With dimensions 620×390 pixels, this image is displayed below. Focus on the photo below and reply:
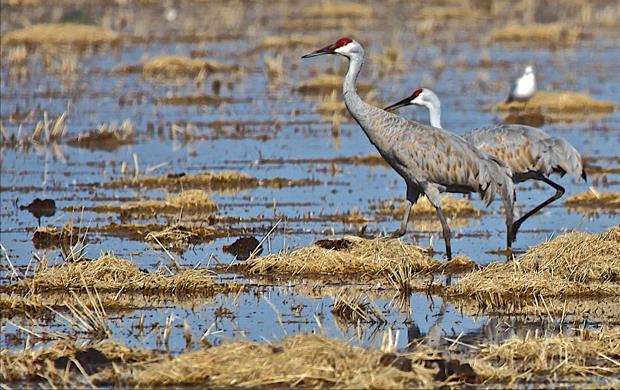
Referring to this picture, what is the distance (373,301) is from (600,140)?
9597mm

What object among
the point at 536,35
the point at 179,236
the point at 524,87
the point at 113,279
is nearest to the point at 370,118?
the point at 179,236

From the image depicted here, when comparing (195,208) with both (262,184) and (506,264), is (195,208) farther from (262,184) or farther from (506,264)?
(506,264)

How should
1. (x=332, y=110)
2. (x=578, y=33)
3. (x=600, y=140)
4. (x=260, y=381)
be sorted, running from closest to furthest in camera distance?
(x=260, y=381)
(x=600, y=140)
(x=332, y=110)
(x=578, y=33)

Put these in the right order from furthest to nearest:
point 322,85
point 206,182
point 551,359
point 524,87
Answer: point 322,85 → point 524,87 → point 206,182 → point 551,359

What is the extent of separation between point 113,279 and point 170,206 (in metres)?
3.68

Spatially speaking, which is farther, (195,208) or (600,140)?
(600,140)

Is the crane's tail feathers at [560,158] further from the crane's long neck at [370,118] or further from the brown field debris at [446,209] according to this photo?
the crane's long neck at [370,118]

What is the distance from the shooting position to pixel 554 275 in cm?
954

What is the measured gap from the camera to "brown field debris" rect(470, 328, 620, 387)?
696 cm

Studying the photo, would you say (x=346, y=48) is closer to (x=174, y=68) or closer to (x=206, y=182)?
(x=206, y=182)

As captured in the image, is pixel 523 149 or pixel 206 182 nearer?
pixel 523 149

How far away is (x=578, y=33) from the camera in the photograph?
3284 centimetres

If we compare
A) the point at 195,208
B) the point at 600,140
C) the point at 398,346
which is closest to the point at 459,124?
the point at 600,140

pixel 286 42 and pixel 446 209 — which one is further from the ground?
pixel 286 42
